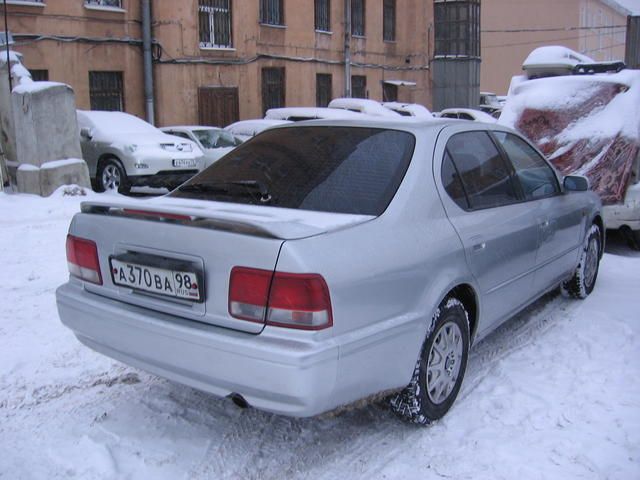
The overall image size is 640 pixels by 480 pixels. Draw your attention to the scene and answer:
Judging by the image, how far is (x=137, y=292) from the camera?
299cm

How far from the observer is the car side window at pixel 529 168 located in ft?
14.1

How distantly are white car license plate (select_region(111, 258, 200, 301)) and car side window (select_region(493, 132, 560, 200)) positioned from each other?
7.61 feet

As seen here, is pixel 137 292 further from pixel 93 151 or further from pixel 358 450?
pixel 93 151

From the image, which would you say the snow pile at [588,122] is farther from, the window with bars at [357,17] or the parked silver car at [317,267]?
the window with bars at [357,17]

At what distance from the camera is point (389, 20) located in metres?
26.7

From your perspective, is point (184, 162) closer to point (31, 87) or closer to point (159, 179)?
point (159, 179)

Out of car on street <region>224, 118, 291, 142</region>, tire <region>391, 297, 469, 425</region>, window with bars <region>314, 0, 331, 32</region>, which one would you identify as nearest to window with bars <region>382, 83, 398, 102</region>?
window with bars <region>314, 0, 331, 32</region>

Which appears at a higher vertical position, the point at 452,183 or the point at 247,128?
the point at 247,128

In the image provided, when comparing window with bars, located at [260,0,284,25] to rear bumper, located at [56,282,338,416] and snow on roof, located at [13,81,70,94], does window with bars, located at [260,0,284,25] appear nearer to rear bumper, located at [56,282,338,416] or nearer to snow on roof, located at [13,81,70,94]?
snow on roof, located at [13,81,70,94]

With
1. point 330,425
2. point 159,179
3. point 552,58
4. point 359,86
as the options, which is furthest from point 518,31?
point 330,425

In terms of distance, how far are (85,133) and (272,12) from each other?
10413mm

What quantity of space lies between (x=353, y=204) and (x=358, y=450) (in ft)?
3.67

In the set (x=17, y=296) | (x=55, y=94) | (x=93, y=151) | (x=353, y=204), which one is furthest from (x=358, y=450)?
(x=93, y=151)

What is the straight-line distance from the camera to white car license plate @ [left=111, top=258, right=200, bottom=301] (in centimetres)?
277
